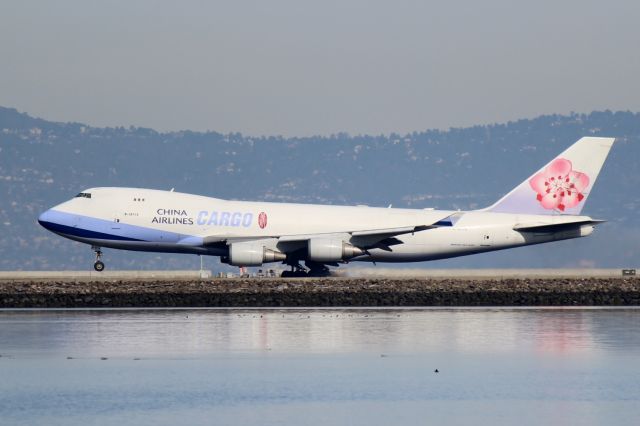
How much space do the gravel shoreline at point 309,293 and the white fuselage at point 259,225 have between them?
514 centimetres

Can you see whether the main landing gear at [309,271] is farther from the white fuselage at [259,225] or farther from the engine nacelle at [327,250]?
the engine nacelle at [327,250]

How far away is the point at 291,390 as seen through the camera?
23.2 m

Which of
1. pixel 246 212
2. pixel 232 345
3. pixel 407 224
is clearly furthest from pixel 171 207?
pixel 232 345

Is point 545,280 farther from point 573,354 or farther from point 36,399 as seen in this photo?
point 36,399

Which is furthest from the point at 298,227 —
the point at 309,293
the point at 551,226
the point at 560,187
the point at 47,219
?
the point at 309,293

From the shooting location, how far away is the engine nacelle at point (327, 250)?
5988cm

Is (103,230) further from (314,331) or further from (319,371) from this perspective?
(319,371)

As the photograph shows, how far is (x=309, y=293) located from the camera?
46969mm

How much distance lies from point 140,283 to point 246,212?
8.66 meters

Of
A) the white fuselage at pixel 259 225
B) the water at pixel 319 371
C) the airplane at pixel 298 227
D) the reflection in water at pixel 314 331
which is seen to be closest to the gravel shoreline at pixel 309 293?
the reflection in water at pixel 314 331

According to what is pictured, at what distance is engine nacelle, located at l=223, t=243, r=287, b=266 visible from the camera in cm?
5900

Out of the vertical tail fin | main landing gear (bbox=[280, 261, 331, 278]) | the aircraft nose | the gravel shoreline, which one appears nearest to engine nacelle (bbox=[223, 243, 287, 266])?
main landing gear (bbox=[280, 261, 331, 278])

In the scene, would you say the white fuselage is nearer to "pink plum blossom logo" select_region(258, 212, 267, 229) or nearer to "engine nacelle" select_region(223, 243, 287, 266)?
"pink plum blossom logo" select_region(258, 212, 267, 229)

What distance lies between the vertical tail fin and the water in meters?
29.1
